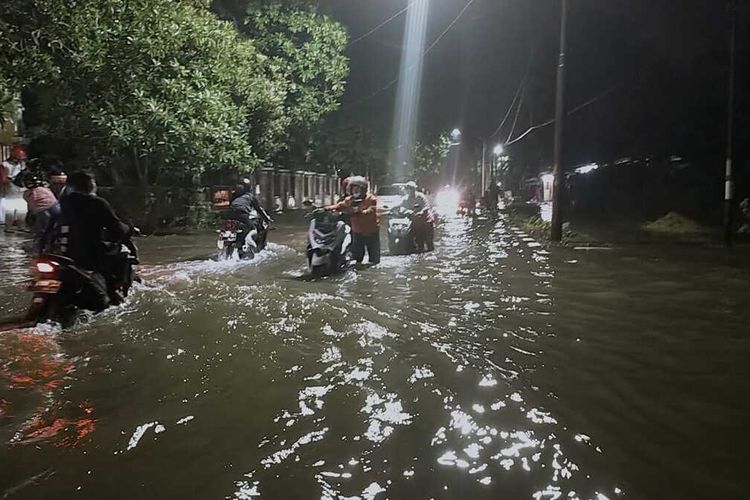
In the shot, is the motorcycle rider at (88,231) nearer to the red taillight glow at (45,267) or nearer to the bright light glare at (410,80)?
the red taillight glow at (45,267)

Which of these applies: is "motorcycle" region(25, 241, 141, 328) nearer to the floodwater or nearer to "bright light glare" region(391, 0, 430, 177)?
the floodwater

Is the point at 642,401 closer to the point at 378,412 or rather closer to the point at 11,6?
the point at 378,412

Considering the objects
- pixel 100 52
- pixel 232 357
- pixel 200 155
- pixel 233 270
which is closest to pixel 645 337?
pixel 232 357

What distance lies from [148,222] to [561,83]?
39.4ft

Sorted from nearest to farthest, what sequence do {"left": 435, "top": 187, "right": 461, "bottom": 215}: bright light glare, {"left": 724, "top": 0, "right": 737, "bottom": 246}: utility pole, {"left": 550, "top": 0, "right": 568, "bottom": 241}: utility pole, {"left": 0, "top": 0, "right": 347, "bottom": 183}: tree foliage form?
{"left": 0, "top": 0, "right": 347, "bottom": 183}: tree foliage < {"left": 724, "top": 0, "right": 737, "bottom": 246}: utility pole < {"left": 550, "top": 0, "right": 568, "bottom": 241}: utility pole < {"left": 435, "top": 187, "right": 461, "bottom": 215}: bright light glare

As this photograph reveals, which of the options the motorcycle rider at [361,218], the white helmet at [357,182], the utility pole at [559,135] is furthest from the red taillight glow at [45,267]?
the utility pole at [559,135]

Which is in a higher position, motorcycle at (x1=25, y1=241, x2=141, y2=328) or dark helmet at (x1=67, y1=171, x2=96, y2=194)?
dark helmet at (x1=67, y1=171, x2=96, y2=194)

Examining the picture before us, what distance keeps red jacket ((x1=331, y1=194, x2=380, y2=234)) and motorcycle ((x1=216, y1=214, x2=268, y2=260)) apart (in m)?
2.41

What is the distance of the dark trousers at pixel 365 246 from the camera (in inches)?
476

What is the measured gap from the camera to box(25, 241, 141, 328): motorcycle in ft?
22.1

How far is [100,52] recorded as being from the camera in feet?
43.8

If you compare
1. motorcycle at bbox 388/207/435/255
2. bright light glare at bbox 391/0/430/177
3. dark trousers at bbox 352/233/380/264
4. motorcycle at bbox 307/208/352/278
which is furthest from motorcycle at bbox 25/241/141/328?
bright light glare at bbox 391/0/430/177

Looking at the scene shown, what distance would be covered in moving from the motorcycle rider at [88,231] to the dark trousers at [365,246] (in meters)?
5.21

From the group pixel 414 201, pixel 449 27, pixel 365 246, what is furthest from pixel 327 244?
pixel 449 27
